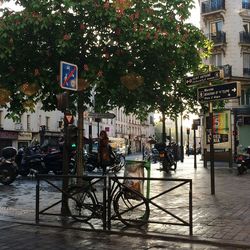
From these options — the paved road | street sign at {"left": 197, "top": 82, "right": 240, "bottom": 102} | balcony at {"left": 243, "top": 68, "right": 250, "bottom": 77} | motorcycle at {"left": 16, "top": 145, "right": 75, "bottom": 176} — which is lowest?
the paved road

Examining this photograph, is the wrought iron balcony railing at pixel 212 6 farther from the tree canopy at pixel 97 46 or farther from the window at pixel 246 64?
the tree canopy at pixel 97 46

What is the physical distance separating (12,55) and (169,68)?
3.83 m

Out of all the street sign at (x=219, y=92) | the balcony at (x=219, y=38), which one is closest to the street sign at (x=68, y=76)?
the street sign at (x=219, y=92)

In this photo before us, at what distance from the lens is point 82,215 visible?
28.4ft

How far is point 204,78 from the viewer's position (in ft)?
39.1

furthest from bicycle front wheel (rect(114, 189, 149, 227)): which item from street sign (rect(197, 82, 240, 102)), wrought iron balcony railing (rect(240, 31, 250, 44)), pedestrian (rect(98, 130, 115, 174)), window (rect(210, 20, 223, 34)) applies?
window (rect(210, 20, 223, 34))

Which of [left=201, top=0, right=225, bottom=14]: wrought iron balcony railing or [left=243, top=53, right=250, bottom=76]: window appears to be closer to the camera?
[left=243, top=53, right=250, bottom=76]: window

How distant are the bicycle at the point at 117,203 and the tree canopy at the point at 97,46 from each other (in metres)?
2.97

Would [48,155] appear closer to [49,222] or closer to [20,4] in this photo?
[20,4]

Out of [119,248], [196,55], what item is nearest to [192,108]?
[196,55]

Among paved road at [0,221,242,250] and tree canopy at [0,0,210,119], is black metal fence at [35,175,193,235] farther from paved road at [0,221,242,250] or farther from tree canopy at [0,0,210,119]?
tree canopy at [0,0,210,119]

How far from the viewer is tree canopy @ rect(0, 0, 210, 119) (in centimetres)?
1043

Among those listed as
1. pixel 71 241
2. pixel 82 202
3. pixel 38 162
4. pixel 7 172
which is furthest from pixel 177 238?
pixel 38 162

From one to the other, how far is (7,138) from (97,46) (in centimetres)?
3525
